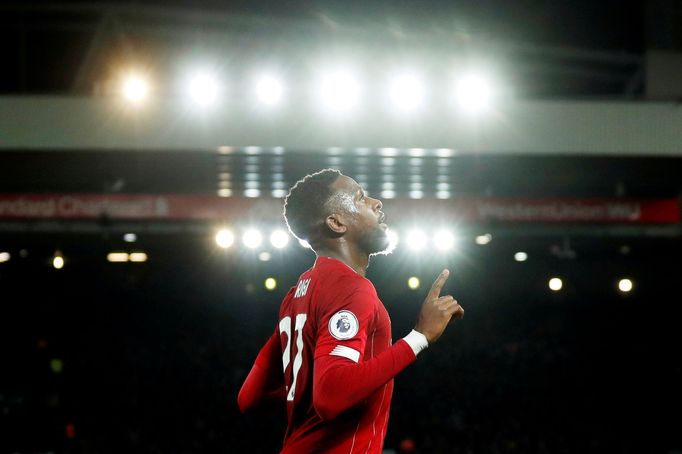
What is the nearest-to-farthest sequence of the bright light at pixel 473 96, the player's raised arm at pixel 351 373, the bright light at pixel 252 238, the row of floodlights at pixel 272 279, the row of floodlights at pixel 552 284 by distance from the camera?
1. the player's raised arm at pixel 351 373
2. the bright light at pixel 473 96
3. the bright light at pixel 252 238
4. the row of floodlights at pixel 272 279
5. the row of floodlights at pixel 552 284

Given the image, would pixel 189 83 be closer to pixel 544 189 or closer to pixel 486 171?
pixel 486 171

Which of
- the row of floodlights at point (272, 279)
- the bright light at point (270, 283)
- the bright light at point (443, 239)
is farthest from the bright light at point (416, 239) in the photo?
the bright light at point (270, 283)

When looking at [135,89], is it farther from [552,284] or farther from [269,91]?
[552,284]

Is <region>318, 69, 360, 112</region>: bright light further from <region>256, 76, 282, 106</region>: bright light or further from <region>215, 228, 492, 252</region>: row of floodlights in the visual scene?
<region>215, 228, 492, 252</region>: row of floodlights

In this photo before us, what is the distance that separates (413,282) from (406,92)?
8789 mm

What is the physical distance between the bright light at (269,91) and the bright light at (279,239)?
258cm

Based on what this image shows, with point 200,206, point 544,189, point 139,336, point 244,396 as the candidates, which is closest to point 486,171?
point 544,189

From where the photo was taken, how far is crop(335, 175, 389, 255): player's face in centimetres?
270

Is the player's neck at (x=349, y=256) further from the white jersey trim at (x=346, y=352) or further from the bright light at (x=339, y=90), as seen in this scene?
the bright light at (x=339, y=90)

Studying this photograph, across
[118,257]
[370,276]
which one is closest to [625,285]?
[370,276]

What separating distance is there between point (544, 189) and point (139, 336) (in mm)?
10121

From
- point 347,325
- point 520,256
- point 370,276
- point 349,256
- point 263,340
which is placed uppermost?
point 349,256

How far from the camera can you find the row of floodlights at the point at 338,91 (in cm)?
970

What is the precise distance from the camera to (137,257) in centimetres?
1719
